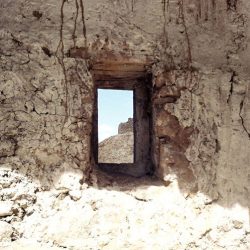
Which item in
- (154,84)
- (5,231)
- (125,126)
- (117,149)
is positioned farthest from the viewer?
(125,126)

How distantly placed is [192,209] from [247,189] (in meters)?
0.44

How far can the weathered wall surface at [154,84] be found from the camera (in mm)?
2748

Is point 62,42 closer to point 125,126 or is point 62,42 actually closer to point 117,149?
point 117,149

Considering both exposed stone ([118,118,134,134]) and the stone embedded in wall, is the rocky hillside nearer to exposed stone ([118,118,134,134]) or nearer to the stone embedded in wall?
exposed stone ([118,118,134,134])

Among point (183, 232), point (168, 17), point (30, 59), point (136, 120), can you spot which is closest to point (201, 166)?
point (183, 232)

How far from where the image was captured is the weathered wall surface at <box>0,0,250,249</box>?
275cm

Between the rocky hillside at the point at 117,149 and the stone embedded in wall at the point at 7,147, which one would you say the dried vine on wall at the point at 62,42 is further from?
the rocky hillside at the point at 117,149

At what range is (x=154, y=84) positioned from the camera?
3.06 meters

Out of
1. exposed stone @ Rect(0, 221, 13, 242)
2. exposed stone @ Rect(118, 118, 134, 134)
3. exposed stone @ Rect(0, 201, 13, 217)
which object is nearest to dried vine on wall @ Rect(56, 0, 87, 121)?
exposed stone @ Rect(0, 201, 13, 217)

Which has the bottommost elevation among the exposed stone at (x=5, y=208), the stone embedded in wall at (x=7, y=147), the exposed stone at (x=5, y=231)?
the exposed stone at (x=5, y=231)

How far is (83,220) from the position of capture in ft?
8.59

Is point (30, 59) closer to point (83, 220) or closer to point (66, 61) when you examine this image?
point (66, 61)

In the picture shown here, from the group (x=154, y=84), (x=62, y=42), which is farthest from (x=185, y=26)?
(x=62, y=42)

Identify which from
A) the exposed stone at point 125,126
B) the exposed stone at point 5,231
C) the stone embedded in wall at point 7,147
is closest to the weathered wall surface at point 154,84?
the stone embedded in wall at point 7,147
